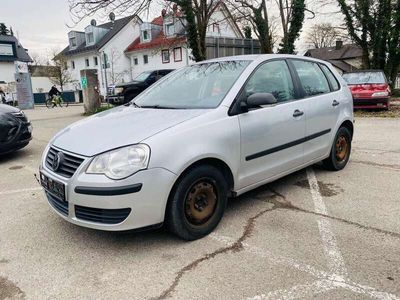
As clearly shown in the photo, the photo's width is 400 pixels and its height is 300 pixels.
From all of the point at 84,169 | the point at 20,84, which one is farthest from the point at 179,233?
the point at 20,84

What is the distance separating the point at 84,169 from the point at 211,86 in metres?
1.68

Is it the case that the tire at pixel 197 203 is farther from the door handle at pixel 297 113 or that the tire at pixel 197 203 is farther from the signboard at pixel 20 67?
the signboard at pixel 20 67

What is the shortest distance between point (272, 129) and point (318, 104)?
43.6 inches

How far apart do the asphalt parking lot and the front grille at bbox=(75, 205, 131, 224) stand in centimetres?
36

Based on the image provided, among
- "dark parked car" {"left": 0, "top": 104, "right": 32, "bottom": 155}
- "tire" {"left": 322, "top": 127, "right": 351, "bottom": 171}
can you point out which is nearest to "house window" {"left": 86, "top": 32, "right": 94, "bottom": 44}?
"dark parked car" {"left": 0, "top": 104, "right": 32, "bottom": 155}

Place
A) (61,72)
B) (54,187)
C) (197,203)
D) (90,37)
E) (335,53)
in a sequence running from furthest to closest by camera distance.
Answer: (335,53) → (61,72) → (90,37) → (197,203) → (54,187)

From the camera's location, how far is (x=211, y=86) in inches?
156

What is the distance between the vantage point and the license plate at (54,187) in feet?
10.2

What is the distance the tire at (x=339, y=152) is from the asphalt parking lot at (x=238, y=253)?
2.17 feet

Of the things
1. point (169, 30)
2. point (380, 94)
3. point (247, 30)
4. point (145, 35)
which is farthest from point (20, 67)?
point (145, 35)

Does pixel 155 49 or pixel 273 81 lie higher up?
pixel 155 49

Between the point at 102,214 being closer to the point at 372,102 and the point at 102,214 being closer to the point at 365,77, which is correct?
the point at 372,102

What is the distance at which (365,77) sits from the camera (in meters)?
13.3

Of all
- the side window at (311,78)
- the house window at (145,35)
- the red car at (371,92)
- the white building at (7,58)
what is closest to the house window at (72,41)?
the house window at (145,35)
